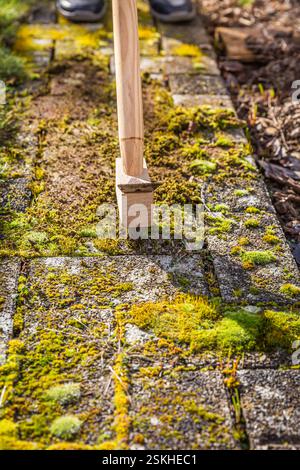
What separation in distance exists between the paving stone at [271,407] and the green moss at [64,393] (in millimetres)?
552

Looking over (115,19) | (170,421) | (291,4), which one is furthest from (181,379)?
(291,4)

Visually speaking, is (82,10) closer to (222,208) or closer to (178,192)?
(178,192)

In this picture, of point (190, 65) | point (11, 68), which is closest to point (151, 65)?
point (190, 65)

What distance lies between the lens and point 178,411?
2.00m

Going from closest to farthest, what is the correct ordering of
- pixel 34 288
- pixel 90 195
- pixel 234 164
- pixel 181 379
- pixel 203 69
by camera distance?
1. pixel 181 379
2. pixel 34 288
3. pixel 90 195
4. pixel 234 164
5. pixel 203 69

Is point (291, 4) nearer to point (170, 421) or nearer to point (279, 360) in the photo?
point (279, 360)

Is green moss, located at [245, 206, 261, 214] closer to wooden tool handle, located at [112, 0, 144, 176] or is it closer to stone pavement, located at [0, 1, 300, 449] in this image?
stone pavement, located at [0, 1, 300, 449]

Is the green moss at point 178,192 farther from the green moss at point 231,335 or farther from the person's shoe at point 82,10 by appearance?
the person's shoe at point 82,10

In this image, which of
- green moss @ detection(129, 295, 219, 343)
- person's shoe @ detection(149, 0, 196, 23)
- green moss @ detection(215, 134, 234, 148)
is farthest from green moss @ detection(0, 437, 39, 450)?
person's shoe @ detection(149, 0, 196, 23)

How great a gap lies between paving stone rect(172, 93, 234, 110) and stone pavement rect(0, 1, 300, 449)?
0.01m

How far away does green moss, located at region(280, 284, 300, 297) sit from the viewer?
2489mm

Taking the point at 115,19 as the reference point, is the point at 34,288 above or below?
below

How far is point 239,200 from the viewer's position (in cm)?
301

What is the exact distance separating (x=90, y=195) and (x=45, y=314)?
0.82 m
